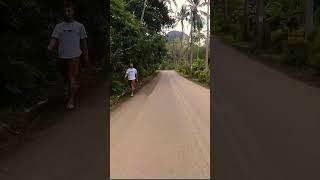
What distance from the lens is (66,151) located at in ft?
21.7

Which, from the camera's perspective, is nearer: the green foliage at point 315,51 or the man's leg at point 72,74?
the man's leg at point 72,74

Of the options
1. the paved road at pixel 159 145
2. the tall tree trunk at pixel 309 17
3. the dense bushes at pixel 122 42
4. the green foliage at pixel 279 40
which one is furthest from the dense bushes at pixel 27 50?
the green foliage at pixel 279 40

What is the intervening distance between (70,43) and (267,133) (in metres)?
4.00

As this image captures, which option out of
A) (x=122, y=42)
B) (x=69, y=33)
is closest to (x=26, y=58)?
(x=69, y=33)

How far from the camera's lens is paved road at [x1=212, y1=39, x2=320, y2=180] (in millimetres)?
6355

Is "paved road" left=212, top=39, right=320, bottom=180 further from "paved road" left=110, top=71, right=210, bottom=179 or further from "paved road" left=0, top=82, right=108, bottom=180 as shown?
"paved road" left=0, top=82, right=108, bottom=180

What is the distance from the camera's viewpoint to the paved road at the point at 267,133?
20.8ft

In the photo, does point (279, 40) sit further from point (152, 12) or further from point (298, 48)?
point (152, 12)

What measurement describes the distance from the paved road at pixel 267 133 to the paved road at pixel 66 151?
157cm

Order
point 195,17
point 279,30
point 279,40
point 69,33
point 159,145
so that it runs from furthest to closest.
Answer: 1. point 195,17
2. point 279,30
3. point 279,40
4. point 159,145
5. point 69,33

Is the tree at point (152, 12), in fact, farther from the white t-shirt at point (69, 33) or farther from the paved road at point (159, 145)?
the white t-shirt at point (69, 33)

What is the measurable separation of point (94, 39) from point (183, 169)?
7.14m

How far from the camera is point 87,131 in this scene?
761 centimetres

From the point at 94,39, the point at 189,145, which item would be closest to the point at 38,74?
the point at 189,145
